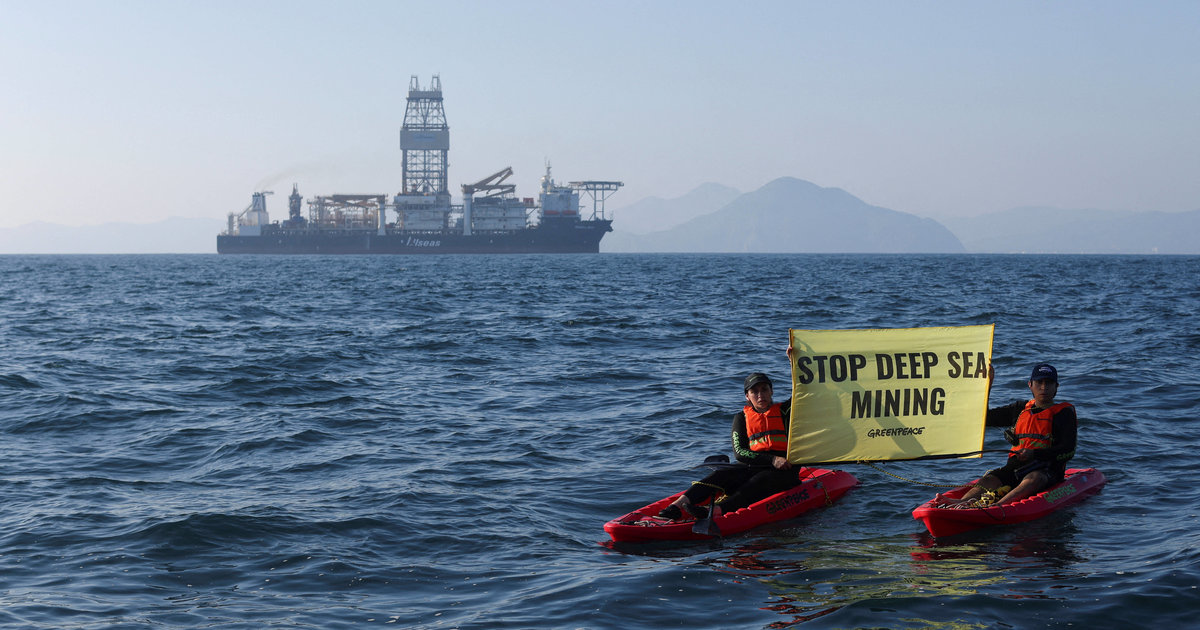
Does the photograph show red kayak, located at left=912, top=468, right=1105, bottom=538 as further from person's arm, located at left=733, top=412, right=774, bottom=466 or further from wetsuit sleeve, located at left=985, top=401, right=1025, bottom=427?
person's arm, located at left=733, top=412, right=774, bottom=466

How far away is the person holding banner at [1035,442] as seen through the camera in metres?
9.92

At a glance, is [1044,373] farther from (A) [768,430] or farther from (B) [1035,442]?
(A) [768,430]

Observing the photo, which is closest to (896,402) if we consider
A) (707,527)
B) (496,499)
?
(707,527)

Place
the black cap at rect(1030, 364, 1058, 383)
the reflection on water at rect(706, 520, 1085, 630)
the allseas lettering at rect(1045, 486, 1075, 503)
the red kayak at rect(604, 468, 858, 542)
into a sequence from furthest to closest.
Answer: the allseas lettering at rect(1045, 486, 1075, 503) → the black cap at rect(1030, 364, 1058, 383) → the red kayak at rect(604, 468, 858, 542) → the reflection on water at rect(706, 520, 1085, 630)

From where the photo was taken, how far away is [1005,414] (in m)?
10.3

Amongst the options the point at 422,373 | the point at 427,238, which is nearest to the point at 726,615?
the point at 422,373

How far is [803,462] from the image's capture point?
9625 millimetres

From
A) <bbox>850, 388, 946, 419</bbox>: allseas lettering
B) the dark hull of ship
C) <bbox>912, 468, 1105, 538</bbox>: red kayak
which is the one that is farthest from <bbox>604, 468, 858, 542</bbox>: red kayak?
the dark hull of ship

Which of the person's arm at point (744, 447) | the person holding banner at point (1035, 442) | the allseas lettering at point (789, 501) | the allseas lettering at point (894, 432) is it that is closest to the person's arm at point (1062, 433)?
the person holding banner at point (1035, 442)

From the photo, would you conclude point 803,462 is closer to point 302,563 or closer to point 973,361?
point 973,361

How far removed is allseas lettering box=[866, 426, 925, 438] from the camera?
9.56 m

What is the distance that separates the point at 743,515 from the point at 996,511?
2.45 meters

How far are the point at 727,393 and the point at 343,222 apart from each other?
144 meters

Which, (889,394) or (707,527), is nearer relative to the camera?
(707,527)
